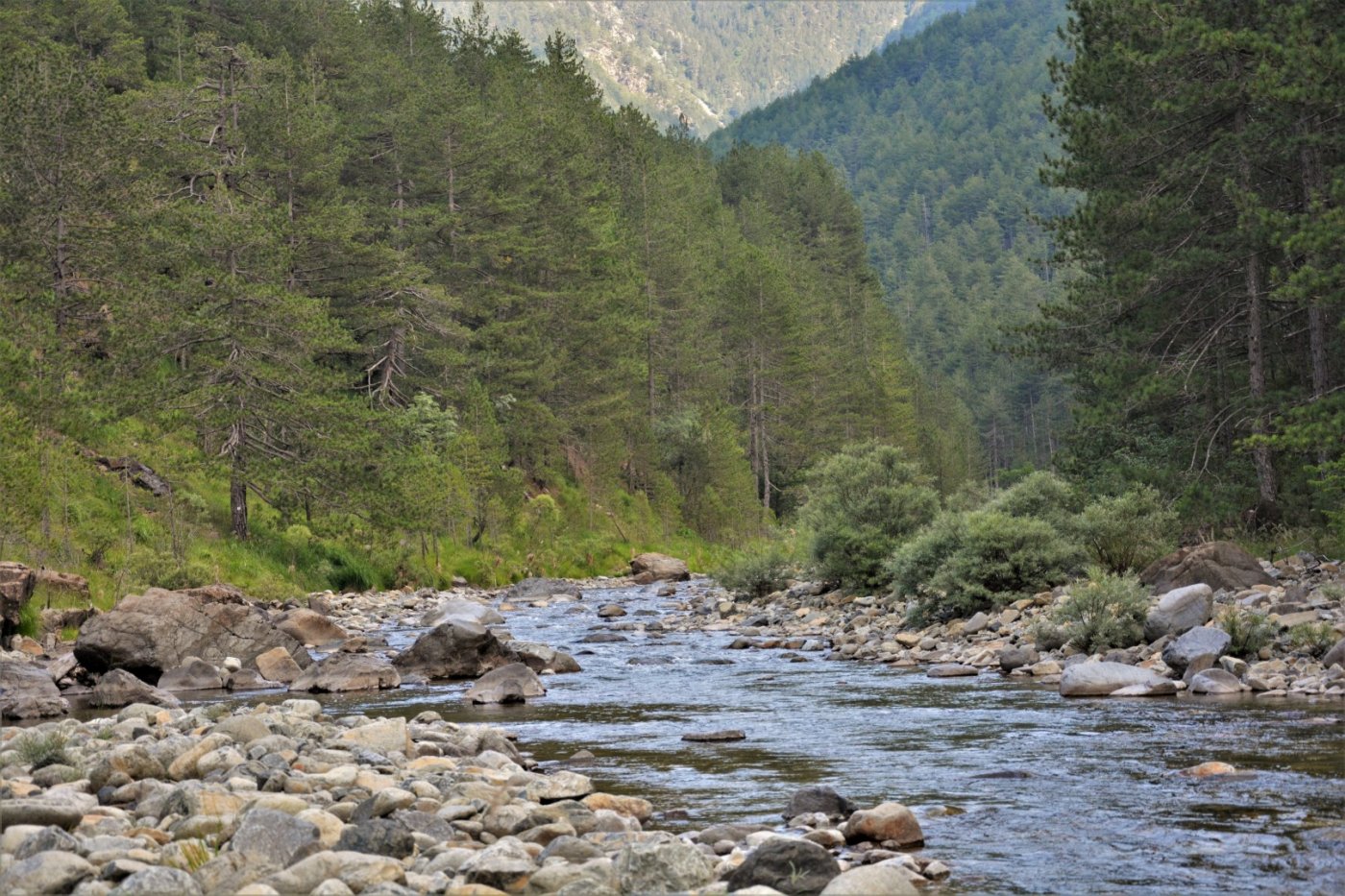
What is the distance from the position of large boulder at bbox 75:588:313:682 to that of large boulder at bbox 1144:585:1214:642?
11.3 meters

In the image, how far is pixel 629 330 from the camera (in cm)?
5300

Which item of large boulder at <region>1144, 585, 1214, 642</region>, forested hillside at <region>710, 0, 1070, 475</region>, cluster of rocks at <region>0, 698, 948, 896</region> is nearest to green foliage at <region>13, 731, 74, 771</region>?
cluster of rocks at <region>0, 698, 948, 896</region>

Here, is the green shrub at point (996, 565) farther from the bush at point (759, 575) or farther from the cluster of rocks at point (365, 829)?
the cluster of rocks at point (365, 829)

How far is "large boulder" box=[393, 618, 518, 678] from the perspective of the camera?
17.4 metres

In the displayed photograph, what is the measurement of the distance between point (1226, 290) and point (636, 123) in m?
50.5

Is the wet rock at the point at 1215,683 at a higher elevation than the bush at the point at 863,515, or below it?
below

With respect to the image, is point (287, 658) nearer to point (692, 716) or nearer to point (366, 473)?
point (692, 716)

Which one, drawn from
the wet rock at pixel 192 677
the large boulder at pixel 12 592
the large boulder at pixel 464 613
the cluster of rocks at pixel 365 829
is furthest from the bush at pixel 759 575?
the cluster of rocks at pixel 365 829

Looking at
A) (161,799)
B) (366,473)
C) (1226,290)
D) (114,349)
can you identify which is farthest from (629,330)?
(161,799)

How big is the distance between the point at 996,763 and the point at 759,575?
747 inches

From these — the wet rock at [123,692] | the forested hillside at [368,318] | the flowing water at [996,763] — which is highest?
the forested hillside at [368,318]

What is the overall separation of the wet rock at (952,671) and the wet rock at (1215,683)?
3298 millimetres

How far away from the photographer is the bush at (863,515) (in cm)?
2533

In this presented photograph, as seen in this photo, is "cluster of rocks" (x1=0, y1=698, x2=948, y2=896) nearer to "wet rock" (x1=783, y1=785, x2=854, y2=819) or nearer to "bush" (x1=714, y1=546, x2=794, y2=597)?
"wet rock" (x1=783, y1=785, x2=854, y2=819)
